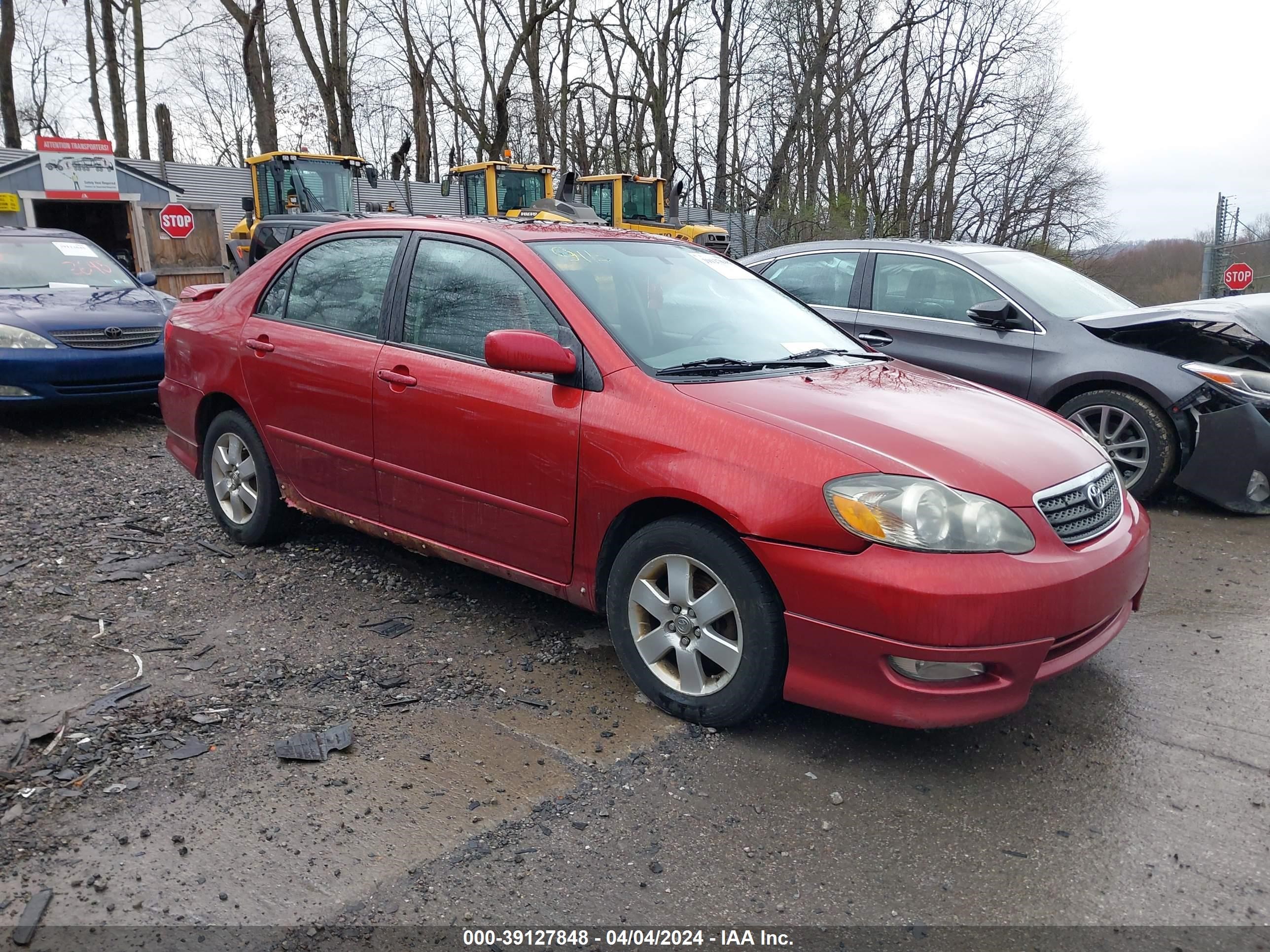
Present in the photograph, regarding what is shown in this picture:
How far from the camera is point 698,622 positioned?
315 cm

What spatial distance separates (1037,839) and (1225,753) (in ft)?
2.99

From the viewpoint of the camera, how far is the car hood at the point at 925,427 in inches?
116

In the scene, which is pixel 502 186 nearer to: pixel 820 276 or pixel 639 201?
pixel 639 201

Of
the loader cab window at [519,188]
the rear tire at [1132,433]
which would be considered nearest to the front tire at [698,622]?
the rear tire at [1132,433]

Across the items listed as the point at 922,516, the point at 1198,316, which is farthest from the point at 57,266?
the point at 1198,316

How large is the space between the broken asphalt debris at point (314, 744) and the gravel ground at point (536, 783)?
0.03 metres

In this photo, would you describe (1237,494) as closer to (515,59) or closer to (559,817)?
(559,817)

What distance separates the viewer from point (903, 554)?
2783 mm

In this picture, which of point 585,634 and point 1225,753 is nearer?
point 1225,753

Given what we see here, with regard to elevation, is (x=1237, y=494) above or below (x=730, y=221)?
below

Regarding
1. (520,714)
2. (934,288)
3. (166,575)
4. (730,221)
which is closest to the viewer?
(520,714)

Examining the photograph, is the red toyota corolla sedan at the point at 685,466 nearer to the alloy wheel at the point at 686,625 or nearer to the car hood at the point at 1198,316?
the alloy wheel at the point at 686,625

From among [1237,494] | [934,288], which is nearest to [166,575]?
[934,288]

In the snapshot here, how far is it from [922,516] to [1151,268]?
76.7 feet
